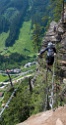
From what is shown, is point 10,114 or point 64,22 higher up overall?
point 64,22

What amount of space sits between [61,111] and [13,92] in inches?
1023

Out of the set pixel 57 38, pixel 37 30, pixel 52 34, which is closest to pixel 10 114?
pixel 57 38

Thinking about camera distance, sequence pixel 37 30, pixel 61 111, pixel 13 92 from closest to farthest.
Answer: pixel 61 111 < pixel 13 92 < pixel 37 30

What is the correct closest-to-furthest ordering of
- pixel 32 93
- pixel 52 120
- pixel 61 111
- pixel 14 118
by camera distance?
pixel 52 120
pixel 61 111
pixel 14 118
pixel 32 93

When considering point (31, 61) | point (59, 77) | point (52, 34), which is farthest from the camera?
point (31, 61)

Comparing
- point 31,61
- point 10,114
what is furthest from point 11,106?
point 31,61

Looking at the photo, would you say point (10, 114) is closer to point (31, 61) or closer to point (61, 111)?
point (61, 111)

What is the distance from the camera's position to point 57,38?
150 ft

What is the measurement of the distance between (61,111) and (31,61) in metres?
178

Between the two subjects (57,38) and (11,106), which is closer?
(11,106)

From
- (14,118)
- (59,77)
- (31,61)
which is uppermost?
(59,77)

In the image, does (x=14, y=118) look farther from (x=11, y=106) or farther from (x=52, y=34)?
(x=52, y=34)

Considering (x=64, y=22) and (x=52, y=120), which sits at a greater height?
(x=64, y=22)

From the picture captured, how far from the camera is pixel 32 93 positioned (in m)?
47.9
